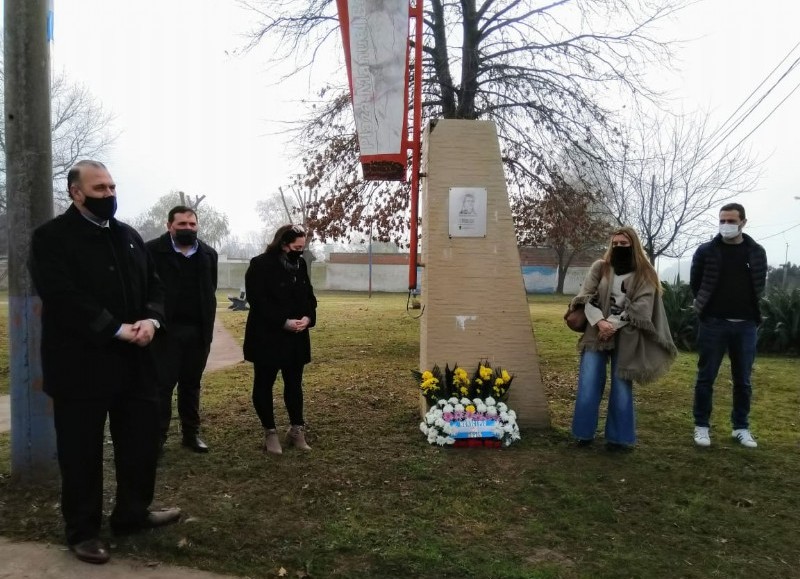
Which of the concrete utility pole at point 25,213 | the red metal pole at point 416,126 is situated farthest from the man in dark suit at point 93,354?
the red metal pole at point 416,126

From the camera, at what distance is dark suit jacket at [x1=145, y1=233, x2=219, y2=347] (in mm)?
4488

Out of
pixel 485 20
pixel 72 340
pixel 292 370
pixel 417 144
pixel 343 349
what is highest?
pixel 485 20

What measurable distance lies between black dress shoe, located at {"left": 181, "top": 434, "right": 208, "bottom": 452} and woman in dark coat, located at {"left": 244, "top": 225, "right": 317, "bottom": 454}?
0.48m

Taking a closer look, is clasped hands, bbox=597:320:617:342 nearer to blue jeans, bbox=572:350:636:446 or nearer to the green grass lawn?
blue jeans, bbox=572:350:636:446

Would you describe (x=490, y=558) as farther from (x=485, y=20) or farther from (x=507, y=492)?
(x=485, y=20)

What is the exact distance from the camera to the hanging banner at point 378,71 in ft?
17.3

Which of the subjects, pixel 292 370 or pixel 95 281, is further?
pixel 292 370

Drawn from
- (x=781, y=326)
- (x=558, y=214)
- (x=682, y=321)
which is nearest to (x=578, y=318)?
(x=558, y=214)

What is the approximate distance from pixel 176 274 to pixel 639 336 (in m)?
3.47

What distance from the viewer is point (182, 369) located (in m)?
4.74

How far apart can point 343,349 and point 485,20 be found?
612 centimetres

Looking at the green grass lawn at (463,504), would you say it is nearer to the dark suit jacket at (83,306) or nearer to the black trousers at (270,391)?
the black trousers at (270,391)

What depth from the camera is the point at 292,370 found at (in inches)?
188

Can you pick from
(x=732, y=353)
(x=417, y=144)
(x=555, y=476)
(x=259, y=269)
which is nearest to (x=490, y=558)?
(x=555, y=476)
